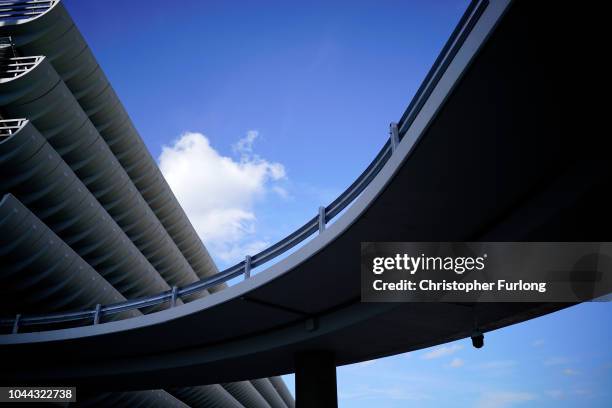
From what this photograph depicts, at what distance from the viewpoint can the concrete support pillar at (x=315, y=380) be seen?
36.9 feet

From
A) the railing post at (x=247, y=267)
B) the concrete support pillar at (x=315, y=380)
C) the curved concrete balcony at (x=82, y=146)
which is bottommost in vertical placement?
the concrete support pillar at (x=315, y=380)

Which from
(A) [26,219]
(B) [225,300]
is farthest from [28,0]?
(B) [225,300]

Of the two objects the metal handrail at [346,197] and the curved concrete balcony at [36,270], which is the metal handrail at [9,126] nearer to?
the curved concrete balcony at [36,270]

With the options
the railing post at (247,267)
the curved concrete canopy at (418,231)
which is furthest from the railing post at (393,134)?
the railing post at (247,267)

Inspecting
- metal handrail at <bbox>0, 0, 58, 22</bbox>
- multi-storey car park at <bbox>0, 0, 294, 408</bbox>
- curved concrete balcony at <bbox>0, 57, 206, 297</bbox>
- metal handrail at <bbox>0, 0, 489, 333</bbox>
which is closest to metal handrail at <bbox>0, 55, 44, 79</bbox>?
multi-storey car park at <bbox>0, 0, 294, 408</bbox>

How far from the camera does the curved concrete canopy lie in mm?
5012

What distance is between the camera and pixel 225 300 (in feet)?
33.0

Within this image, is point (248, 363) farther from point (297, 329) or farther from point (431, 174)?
point (431, 174)

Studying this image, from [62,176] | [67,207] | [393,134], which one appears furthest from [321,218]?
[67,207]

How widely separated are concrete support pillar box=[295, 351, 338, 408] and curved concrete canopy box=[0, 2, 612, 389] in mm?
503

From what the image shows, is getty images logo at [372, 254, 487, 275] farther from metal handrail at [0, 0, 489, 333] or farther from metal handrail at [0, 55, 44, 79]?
metal handrail at [0, 55, 44, 79]

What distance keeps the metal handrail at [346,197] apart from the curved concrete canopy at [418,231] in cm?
53

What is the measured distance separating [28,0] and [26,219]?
10.4 meters

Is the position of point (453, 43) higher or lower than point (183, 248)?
lower
